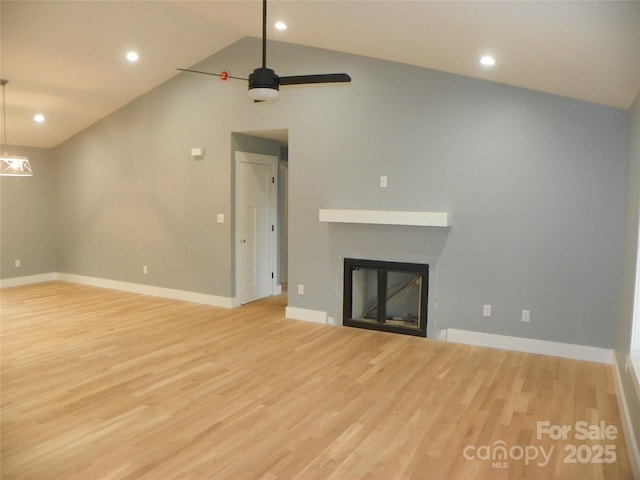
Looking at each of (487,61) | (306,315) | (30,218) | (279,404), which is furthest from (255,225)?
(30,218)

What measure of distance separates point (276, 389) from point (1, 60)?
4.59 meters

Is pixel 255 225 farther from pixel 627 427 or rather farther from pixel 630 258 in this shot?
pixel 627 427

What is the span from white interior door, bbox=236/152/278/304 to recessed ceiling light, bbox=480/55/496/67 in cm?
343

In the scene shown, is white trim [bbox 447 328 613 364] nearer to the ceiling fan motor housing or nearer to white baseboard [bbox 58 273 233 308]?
white baseboard [bbox 58 273 233 308]

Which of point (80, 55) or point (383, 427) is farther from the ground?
point (80, 55)

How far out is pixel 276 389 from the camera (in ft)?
12.1

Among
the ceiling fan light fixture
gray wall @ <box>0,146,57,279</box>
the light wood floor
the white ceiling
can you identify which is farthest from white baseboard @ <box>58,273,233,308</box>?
the ceiling fan light fixture

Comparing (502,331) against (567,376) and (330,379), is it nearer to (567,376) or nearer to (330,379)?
(567,376)

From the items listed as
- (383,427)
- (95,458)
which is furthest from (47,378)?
(383,427)

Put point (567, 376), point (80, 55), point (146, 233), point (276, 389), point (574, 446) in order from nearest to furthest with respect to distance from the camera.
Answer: point (574, 446)
point (276, 389)
point (567, 376)
point (80, 55)
point (146, 233)

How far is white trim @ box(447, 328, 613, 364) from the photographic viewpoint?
4.34 m

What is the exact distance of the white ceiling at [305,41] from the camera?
2.75 meters

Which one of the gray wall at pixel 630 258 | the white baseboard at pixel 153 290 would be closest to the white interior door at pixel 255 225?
the white baseboard at pixel 153 290

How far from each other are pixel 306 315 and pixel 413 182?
2083 mm
